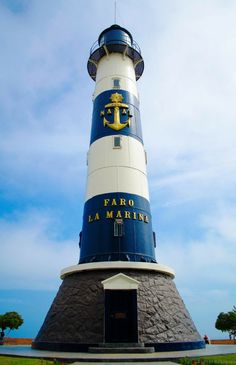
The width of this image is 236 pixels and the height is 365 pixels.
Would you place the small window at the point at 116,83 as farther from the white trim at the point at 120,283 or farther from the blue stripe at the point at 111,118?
the white trim at the point at 120,283

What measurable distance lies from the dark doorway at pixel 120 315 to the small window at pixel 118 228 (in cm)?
333

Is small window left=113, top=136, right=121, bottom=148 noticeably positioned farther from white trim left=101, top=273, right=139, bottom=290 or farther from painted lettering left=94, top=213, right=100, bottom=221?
white trim left=101, top=273, right=139, bottom=290

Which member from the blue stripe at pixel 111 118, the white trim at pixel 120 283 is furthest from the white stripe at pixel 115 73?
the white trim at pixel 120 283

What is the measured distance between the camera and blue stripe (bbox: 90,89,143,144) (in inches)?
899

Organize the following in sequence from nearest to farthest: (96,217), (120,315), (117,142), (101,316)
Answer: (101,316)
(120,315)
(96,217)
(117,142)

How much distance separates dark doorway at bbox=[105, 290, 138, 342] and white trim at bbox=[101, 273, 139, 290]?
1.02 feet

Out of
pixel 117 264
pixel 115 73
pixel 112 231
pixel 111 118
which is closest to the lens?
pixel 117 264

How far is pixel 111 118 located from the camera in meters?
23.1

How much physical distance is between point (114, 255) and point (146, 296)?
3.01m

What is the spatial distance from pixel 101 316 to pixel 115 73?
17916mm

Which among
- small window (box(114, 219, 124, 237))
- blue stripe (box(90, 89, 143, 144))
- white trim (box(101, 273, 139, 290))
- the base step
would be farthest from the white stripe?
the base step

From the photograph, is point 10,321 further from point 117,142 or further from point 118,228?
point 117,142

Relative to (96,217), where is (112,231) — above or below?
below

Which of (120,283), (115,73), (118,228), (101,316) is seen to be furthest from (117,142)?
(101,316)
